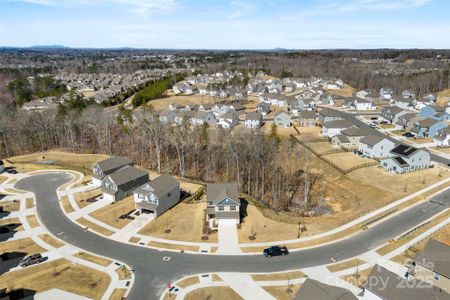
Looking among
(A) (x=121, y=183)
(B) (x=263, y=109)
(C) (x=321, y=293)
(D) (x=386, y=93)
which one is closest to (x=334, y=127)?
(B) (x=263, y=109)

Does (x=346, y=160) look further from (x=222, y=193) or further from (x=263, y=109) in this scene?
(x=263, y=109)

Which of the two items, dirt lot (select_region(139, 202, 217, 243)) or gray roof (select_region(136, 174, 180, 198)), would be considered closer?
dirt lot (select_region(139, 202, 217, 243))

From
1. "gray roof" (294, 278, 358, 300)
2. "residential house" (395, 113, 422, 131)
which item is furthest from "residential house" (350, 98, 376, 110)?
"gray roof" (294, 278, 358, 300)

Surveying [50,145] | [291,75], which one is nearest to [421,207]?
[50,145]

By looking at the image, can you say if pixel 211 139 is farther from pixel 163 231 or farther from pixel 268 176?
pixel 163 231

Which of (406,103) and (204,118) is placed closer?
(204,118)

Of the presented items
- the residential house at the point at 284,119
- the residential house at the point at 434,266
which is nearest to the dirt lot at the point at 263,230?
the residential house at the point at 434,266

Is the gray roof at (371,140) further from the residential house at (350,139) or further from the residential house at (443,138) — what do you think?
the residential house at (443,138)

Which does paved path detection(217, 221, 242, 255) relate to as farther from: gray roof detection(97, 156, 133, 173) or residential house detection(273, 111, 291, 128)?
residential house detection(273, 111, 291, 128)
